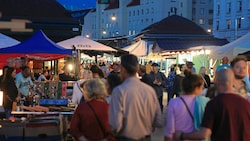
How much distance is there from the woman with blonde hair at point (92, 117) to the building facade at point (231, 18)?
7456 cm

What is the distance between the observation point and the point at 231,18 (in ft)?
274

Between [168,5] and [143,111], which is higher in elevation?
[168,5]

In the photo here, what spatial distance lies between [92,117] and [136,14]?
110566 mm

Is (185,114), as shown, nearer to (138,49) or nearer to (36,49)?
Result: (36,49)

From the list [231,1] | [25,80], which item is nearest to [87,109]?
[25,80]

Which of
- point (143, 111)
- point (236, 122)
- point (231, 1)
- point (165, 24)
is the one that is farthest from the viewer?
point (231, 1)

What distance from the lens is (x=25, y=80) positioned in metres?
10.8

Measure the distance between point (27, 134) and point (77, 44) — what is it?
8.92 m

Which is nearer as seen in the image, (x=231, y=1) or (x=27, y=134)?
(x=27, y=134)

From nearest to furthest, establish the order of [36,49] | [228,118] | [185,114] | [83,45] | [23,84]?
[228,118] → [185,114] → [23,84] → [36,49] → [83,45]

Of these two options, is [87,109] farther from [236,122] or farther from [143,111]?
[236,122]

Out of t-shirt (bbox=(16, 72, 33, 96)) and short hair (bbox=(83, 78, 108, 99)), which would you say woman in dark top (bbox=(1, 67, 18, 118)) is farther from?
short hair (bbox=(83, 78, 108, 99))

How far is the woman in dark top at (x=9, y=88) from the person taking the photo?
9.76 metres

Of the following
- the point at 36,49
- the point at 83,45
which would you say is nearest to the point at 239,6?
the point at 83,45
